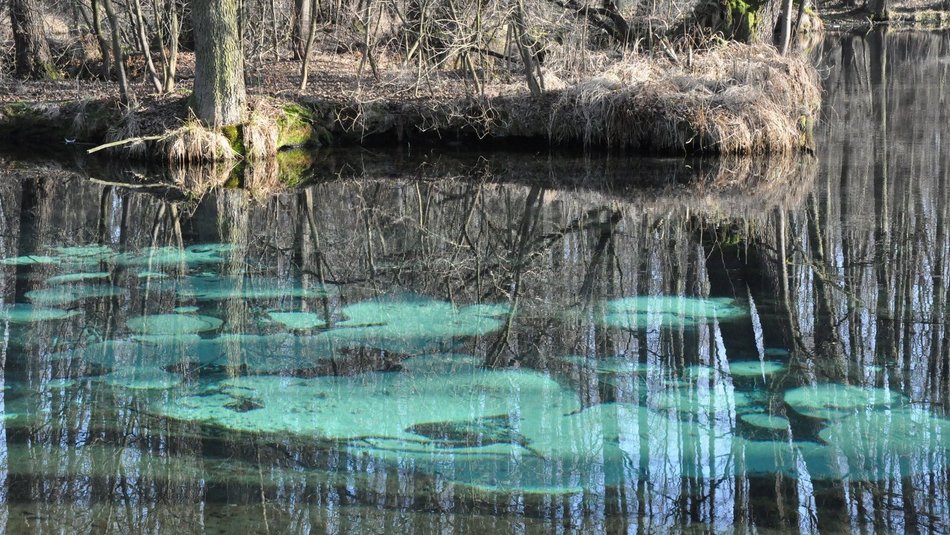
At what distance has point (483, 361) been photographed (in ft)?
18.3

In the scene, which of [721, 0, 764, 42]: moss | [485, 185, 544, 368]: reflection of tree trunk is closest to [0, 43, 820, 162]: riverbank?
[721, 0, 764, 42]: moss

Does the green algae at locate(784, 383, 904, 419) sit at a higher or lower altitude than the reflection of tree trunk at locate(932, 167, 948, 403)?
lower

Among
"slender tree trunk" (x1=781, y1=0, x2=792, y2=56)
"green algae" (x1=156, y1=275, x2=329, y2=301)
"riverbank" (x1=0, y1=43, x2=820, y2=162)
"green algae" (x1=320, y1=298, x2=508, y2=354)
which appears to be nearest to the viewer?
"green algae" (x1=320, y1=298, x2=508, y2=354)

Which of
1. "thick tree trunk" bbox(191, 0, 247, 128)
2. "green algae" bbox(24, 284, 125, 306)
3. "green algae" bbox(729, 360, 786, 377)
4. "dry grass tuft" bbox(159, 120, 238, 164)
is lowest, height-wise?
"green algae" bbox(729, 360, 786, 377)

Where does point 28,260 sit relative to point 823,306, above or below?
above

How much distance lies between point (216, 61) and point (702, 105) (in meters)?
6.09

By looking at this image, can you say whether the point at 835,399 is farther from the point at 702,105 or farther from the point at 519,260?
the point at 702,105

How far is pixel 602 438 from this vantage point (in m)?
4.52

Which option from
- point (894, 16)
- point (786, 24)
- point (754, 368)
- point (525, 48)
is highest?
point (894, 16)

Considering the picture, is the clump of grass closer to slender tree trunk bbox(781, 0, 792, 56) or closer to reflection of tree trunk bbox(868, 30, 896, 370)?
slender tree trunk bbox(781, 0, 792, 56)

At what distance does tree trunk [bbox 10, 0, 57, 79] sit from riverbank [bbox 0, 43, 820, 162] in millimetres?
1522

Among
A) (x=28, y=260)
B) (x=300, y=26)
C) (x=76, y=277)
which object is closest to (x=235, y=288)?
(x=76, y=277)

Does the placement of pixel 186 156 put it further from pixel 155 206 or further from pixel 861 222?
pixel 861 222

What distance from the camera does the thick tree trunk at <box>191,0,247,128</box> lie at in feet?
42.0
